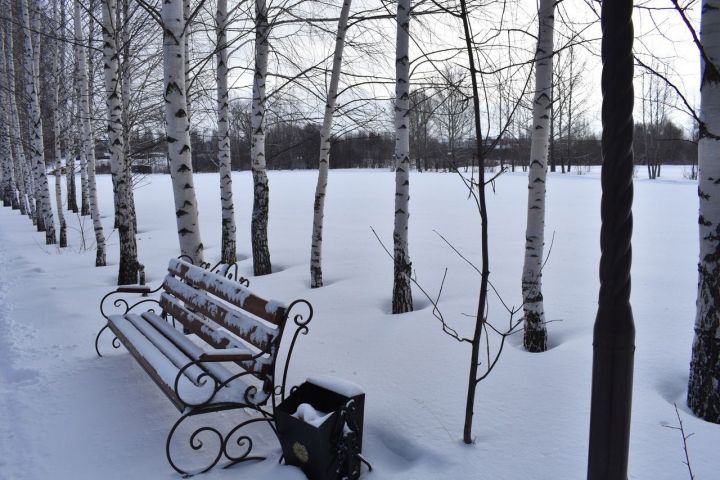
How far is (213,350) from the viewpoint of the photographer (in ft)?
10.5

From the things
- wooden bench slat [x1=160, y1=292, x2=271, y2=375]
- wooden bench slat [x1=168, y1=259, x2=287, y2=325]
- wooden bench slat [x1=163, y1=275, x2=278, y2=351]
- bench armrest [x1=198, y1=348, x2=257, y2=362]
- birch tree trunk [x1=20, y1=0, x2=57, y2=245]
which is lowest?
wooden bench slat [x1=160, y1=292, x2=271, y2=375]

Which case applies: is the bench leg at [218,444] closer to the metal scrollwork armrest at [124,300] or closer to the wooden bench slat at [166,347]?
the wooden bench slat at [166,347]

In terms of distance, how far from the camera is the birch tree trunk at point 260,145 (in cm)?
783

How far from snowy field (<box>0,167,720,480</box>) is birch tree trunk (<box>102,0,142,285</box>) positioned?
21.1 inches

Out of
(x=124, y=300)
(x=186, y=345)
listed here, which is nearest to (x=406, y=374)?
(x=186, y=345)

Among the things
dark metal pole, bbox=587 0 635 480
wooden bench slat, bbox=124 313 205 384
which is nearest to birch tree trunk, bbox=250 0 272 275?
wooden bench slat, bbox=124 313 205 384

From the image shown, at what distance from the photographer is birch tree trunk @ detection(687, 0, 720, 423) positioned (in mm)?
3105

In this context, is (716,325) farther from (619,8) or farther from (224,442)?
(224,442)

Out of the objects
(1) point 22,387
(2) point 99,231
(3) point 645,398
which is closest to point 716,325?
(3) point 645,398

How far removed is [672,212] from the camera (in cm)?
1425

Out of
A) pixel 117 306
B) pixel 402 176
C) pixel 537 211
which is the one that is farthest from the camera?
pixel 117 306

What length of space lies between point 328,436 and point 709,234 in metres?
2.53

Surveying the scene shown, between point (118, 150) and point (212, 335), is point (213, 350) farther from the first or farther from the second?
point (118, 150)

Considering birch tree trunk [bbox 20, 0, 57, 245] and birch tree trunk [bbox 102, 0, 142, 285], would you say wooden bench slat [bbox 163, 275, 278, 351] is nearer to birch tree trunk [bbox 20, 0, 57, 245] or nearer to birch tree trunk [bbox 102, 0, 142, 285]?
birch tree trunk [bbox 102, 0, 142, 285]
